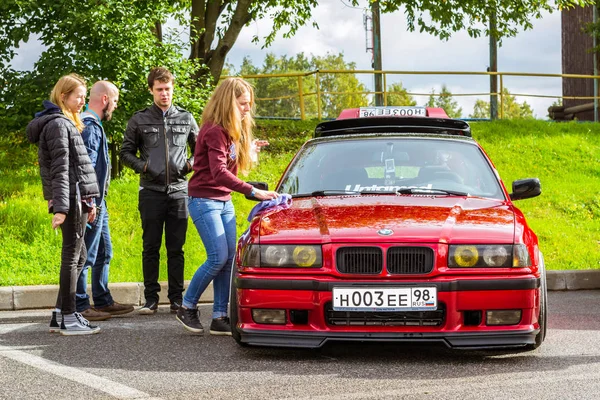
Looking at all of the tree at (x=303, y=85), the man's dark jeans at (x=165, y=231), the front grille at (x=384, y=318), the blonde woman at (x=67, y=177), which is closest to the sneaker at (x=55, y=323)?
the blonde woman at (x=67, y=177)

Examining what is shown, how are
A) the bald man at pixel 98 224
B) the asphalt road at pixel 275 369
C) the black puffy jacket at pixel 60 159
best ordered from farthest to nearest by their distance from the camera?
the bald man at pixel 98 224
the black puffy jacket at pixel 60 159
the asphalt road at pixel 275 369

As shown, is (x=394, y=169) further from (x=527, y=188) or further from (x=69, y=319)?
(x=69, y=319)

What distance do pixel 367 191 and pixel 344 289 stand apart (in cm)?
133

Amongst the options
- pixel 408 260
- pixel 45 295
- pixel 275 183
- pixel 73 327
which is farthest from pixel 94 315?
pixel 275 183

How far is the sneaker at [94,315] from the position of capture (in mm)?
7832

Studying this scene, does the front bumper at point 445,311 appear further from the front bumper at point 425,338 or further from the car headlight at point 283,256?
the car headlight at point 283,256

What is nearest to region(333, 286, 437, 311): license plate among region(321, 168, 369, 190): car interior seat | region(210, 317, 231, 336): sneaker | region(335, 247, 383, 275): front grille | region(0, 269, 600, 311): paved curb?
region(335, 247, 383, 275): front grille

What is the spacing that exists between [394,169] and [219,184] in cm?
126

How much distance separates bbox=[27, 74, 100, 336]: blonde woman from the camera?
22.6 ft

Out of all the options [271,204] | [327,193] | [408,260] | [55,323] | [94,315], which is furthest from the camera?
[94,315]

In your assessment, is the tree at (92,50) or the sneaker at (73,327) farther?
the tree at (92,50)

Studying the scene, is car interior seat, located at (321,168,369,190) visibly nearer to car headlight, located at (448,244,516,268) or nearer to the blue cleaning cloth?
the blue cleaning cloth

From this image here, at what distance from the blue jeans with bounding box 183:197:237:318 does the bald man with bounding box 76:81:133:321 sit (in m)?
1.03

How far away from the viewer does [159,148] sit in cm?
817
